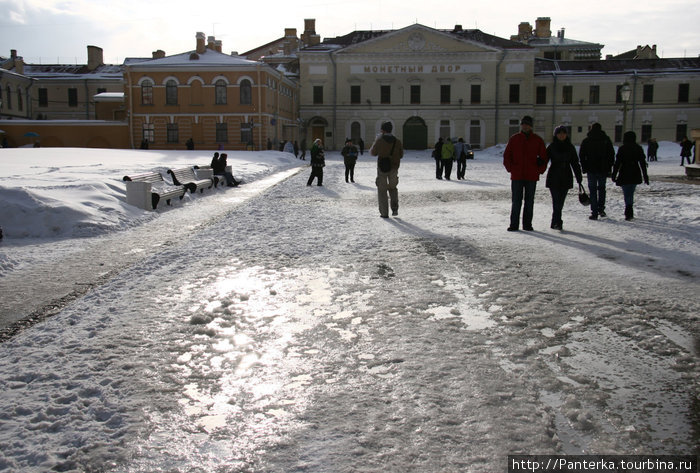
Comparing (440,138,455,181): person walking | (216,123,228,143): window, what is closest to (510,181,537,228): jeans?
(440,138,455,181): person walking

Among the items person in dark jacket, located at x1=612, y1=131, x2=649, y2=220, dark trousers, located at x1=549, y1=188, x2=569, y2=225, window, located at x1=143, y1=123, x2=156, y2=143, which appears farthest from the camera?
window, located at x1=143, y1=123, x2=156, y2=143

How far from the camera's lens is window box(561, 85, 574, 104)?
5778 centimetres

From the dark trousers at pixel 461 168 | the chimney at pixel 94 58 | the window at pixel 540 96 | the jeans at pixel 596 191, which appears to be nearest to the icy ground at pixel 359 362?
the jeans at pixel 596 191

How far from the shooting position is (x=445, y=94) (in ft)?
184

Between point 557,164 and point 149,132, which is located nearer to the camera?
point 557,164

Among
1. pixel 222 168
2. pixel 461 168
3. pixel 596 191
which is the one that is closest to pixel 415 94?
pixel 461 168

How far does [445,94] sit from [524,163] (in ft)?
159

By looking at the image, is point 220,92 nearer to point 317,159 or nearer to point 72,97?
point 72,97

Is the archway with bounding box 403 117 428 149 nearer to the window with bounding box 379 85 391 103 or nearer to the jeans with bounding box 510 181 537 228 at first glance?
the window with bounding box 379 85 391 103

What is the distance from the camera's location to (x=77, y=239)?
30.8 ft

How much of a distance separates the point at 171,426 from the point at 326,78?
55005mm

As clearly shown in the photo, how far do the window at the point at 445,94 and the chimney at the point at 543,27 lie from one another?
2078 cm

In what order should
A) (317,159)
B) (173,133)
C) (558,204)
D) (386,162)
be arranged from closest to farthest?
1. (558,204)
2. (386,162)
3. (317,159)
4. (173,133)

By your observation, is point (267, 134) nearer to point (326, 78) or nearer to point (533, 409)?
point (326, 78)
